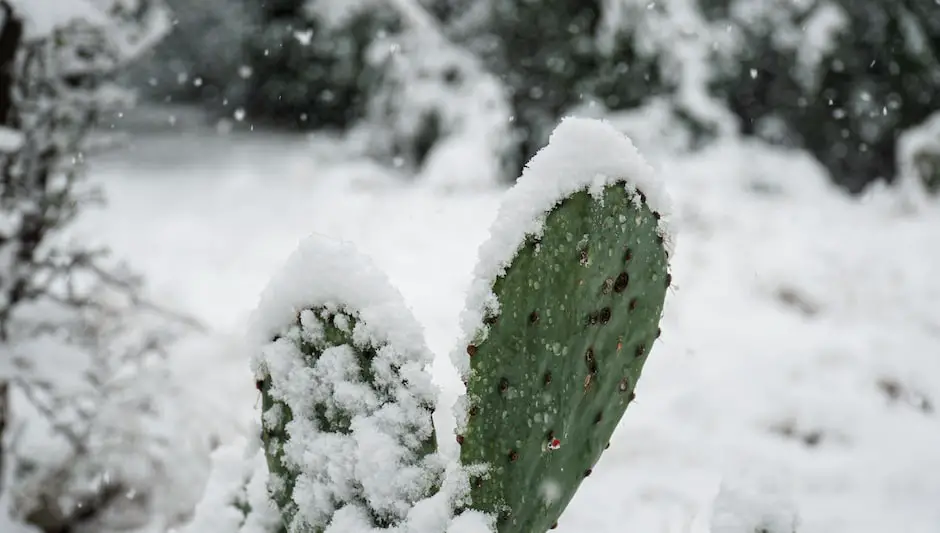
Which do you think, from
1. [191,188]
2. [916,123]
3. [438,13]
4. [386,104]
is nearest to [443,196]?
[386,104]

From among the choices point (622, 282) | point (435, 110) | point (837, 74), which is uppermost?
point (837, 74)

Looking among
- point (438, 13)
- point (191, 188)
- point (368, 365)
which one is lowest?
point (368, 365)

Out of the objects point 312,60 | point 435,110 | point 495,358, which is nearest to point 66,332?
point 495,358

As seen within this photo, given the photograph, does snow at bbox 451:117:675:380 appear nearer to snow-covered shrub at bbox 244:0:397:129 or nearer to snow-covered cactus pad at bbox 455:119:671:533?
snow-covered cactus pad at bbox 455:119:671:533

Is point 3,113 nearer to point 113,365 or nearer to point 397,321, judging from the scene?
point 113,365

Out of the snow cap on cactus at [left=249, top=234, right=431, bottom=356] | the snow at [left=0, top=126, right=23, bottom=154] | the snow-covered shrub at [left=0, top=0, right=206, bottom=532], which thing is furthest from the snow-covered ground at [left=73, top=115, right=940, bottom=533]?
the snow at [left=0, top=126, right=23, bottom=154]

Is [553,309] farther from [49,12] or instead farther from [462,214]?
[462,214]
